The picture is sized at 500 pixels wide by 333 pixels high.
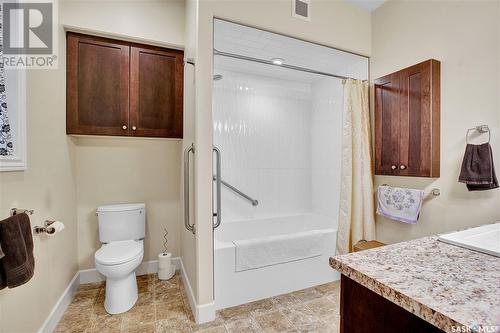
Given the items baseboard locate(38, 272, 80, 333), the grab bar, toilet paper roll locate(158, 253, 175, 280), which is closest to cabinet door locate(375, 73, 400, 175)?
the grab bar

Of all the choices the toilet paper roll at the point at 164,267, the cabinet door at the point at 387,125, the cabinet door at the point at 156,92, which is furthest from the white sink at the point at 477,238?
the toilet paper roll at the point at 164,267

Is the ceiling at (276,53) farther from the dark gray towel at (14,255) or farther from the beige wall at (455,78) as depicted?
the dark gray towel at (14,255)

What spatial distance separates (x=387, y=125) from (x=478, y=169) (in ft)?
2.63

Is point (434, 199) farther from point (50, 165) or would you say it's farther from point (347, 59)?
point (50, 165)

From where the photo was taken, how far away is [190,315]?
73.9 inches

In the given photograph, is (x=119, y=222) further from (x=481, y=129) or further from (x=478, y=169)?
(x=481, y=129)

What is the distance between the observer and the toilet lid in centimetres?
186

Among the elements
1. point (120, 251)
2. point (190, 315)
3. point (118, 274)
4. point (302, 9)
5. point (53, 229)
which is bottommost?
point (190, 315)

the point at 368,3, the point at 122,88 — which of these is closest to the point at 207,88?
the point at 122,88

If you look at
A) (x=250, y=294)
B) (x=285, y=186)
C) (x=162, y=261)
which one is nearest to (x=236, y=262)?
(x=250, y=294)

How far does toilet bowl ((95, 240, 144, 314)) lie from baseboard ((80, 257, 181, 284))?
0.52 meters

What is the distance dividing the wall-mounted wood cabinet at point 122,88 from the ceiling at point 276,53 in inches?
22.2

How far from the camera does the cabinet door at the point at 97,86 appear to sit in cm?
210

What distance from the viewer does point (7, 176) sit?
1.23 metres
